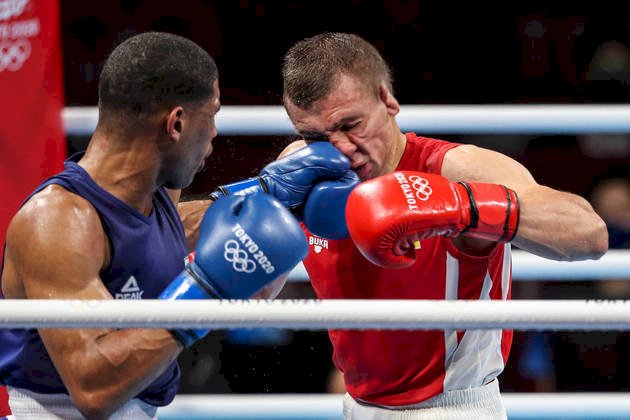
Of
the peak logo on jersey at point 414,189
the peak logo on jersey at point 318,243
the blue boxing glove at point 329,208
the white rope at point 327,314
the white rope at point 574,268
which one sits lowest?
the white rope at point 574,268

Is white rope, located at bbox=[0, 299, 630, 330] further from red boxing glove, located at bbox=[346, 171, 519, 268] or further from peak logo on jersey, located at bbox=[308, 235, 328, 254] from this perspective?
peak logo on jersey, located at bbox=[308, 235, 328, 254]

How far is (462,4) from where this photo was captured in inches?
153

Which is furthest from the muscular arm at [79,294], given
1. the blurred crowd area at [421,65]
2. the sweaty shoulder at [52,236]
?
the blurred crowd area at [421,65]

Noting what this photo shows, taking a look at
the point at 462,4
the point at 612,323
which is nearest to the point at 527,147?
the point at 462,4

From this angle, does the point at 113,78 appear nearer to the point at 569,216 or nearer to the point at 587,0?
the point at 569,216

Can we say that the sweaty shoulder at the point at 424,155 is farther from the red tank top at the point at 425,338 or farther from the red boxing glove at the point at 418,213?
the red boxing glove at the point at 418,213

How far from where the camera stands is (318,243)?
193cm

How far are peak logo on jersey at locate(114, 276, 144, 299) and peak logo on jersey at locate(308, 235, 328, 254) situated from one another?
1.39 ft

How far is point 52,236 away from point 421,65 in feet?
8.63

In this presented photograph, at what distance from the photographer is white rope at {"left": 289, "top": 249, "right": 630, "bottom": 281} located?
2219mm

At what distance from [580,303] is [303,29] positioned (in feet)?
9.81

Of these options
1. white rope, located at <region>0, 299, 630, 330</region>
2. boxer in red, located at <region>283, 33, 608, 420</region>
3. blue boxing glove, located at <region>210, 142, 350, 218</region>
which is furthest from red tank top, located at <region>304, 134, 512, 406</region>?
white rope, located at <region>0, 299, 630, 330</region>

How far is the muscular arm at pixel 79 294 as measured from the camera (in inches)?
57.1

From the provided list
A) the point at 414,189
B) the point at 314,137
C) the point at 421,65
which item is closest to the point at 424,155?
the point at 314,137
